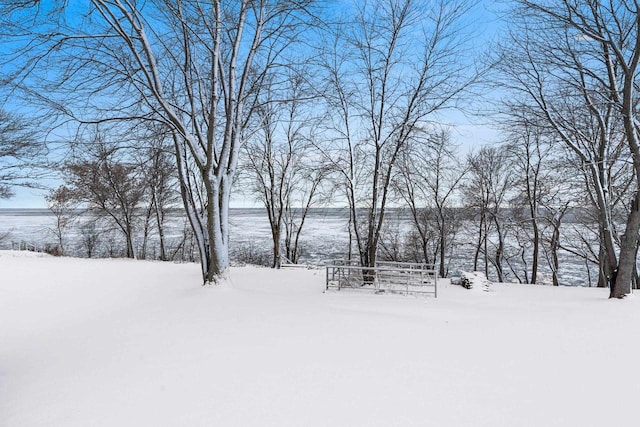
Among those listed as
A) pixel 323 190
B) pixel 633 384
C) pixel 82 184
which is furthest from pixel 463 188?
pixel 82 184

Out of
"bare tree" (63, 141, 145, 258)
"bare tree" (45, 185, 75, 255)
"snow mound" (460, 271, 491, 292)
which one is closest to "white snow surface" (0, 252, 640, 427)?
"snow mound" (460, 271, 491, 292)

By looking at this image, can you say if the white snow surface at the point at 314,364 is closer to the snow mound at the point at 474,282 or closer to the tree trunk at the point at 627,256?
the tree trunk at the point at 627,256

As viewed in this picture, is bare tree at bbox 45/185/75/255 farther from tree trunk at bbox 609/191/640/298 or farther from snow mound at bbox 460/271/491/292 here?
tree trunk at bbox 609/191/640/298

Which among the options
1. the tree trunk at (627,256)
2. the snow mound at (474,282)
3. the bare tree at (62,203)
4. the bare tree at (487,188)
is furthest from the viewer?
the bare tree at (62,203)

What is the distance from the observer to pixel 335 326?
504 cm

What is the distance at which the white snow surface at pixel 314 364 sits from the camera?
9.33 feet

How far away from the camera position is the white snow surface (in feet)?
9.33

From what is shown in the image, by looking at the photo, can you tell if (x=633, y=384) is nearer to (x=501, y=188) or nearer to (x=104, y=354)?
(x=104, y=354)

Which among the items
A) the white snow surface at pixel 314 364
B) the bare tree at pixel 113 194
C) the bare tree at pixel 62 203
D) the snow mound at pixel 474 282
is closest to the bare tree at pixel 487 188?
the snow mound at pixel 474 282

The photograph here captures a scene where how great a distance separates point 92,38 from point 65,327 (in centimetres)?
554

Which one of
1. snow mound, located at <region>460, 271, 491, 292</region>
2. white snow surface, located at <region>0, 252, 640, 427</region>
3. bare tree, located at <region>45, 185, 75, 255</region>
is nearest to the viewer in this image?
white snow surface, located at <region>0, 252, 640, 427</region>

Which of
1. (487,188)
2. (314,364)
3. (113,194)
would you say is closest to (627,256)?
(314,364)

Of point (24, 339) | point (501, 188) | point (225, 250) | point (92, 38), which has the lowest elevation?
point (24, 339)

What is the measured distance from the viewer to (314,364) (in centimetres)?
371
